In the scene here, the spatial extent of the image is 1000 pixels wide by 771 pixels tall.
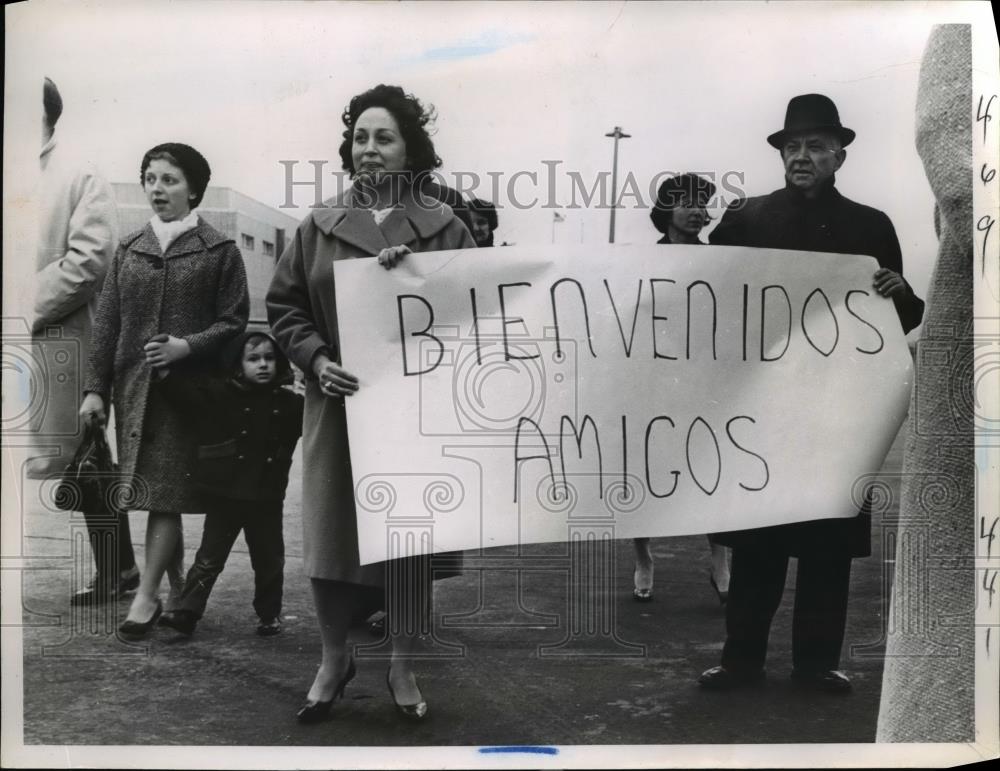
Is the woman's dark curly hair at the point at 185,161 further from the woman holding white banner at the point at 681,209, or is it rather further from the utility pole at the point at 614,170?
the woman holding white banner at the point at 681,209

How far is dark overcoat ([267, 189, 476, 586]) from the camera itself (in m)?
3.95

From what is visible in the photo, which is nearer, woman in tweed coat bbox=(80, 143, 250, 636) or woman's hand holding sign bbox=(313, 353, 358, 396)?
woman's hand holding sign bbox=(313, 353, 358, 396)

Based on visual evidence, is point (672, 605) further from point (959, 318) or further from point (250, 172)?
point (250, 172)

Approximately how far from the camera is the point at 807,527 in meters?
4.06

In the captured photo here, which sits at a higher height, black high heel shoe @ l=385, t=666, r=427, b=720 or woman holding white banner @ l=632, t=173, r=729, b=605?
woman holding white banner @ l=632, t=173, r=729, b=605

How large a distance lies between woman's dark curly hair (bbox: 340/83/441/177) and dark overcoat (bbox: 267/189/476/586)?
0.11 metres

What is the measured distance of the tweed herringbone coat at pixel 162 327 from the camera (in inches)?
158

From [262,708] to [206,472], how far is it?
0.78m

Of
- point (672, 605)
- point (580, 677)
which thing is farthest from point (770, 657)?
point (580, 677)

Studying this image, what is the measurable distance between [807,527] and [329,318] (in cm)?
170

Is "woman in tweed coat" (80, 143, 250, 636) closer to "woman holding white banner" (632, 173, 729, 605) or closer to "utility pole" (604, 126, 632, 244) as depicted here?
"utility pole" (604, 126, 632, 244)

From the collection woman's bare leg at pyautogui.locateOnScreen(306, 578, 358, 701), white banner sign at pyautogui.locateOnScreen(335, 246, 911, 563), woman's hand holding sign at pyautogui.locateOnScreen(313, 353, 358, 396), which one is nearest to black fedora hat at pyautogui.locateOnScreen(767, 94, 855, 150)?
white banner sign at pyautogui.locateOnScreen(335, 246, 911, 563)

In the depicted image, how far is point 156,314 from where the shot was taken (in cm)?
402

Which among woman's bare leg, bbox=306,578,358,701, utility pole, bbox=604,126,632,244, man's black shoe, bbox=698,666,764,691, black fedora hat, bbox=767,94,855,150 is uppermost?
black fedora hat, bbox=767,94,855,150
